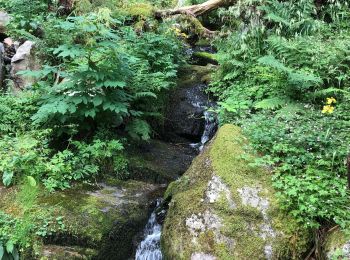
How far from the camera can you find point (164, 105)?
7.69 m

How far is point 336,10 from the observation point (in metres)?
8.56

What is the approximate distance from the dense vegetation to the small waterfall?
1201 millimetres

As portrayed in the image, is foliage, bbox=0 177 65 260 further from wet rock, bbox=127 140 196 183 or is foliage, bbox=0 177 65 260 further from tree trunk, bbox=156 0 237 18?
tree trunk, bbox=156 0 237 18

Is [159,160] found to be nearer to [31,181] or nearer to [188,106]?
[188,106]

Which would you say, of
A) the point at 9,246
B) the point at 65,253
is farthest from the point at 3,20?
the point at 65,253

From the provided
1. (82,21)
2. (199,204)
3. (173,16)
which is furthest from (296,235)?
(173,16)

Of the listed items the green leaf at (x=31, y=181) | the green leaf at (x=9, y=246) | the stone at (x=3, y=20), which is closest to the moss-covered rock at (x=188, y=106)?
the green leaf at (x=31, y=181)

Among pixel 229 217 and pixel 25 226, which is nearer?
pixel 229 217

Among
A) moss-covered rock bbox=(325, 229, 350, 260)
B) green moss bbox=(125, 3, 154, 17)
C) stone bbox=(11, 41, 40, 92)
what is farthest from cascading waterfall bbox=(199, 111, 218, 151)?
green moss bbox=(125, 3, 154, 17)

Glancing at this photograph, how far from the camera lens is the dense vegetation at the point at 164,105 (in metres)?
4.34

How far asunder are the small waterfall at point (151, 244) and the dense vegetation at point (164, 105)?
1.20m

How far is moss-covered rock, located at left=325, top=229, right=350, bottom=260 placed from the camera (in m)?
3.46

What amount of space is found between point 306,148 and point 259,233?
1.46 meters

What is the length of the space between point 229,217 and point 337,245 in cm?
119
